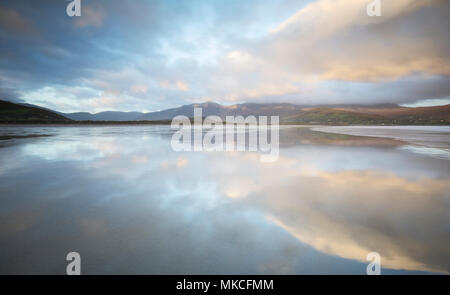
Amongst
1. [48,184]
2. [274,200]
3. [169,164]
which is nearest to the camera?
[274,200]

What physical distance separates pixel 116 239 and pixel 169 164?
5964 millimetres

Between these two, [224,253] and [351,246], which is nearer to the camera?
[224,253]

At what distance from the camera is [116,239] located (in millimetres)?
3373

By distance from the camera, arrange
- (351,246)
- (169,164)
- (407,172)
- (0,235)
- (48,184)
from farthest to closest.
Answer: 1. (169,164)
2. (407,172)
3. (48,184)
4. (0,235)
5. (351,246)

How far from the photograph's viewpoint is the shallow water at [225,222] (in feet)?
9.36

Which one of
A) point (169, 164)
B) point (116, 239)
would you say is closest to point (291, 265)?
point (116, 239)

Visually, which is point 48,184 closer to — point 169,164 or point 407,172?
point 169,164

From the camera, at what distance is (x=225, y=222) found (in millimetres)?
4016

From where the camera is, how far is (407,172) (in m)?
7.52

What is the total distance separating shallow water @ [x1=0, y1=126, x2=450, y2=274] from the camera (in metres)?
2.85

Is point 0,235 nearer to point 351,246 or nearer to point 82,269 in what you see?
point 82,269

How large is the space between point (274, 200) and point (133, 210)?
11.5ft
